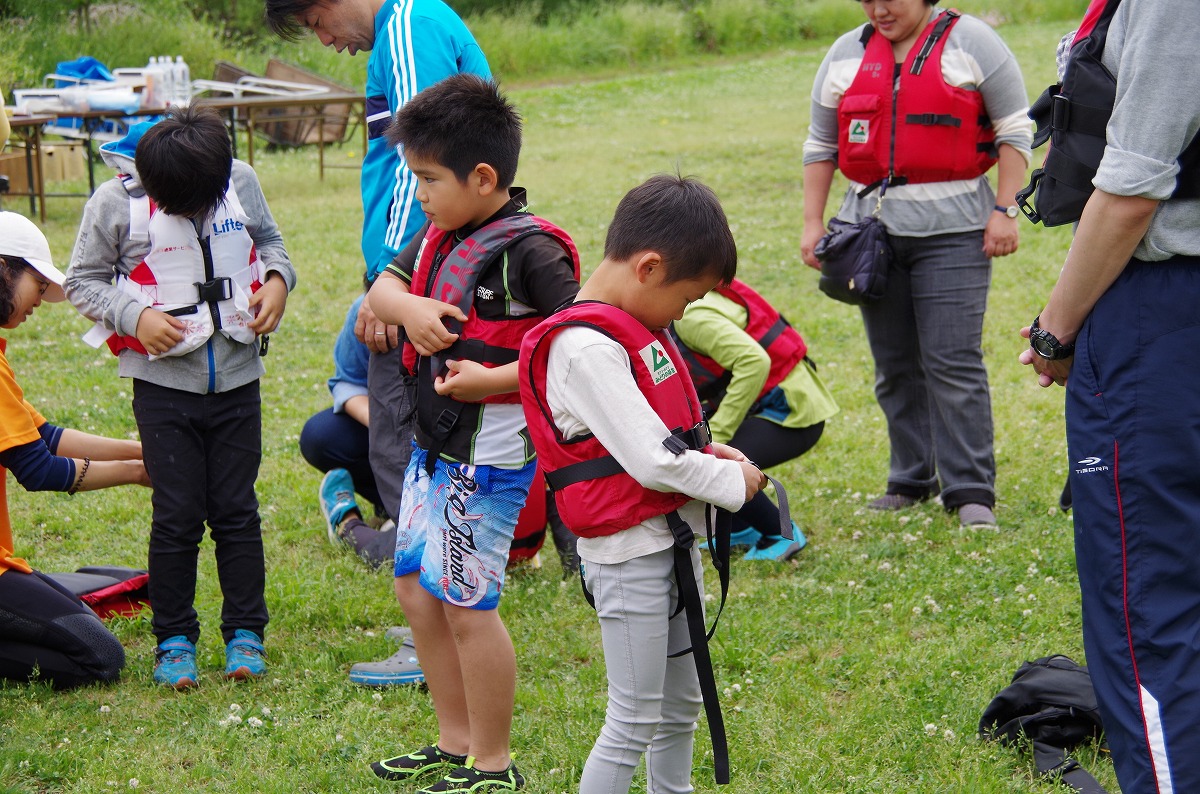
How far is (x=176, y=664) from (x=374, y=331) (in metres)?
1.20

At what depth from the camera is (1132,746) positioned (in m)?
2.58

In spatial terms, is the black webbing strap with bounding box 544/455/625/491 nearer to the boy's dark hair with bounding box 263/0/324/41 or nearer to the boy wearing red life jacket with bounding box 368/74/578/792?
the boy wearing red life jacket with bounding box 368/74/578/792

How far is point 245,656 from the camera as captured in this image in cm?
385

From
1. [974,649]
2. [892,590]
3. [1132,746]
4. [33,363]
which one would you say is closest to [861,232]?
[892,590]

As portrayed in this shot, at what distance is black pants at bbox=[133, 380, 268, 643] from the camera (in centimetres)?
375

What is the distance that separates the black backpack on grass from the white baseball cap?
119 inches

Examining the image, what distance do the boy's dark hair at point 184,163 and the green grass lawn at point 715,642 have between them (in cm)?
146

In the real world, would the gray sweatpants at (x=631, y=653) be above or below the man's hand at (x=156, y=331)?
below

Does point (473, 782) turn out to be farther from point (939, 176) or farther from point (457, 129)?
point (939, 176)

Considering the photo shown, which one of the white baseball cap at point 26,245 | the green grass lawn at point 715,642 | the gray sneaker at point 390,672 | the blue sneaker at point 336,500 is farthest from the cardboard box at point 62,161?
the gray sneaker at point 390,672

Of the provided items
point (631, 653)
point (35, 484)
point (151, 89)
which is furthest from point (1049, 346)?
point (151, 89)

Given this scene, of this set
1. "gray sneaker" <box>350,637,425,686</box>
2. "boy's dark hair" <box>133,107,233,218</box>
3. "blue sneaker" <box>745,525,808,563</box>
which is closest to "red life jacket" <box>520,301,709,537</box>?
"gray sneaker" <box>350,637,425,686</box>

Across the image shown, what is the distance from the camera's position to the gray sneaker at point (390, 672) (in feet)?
12.4

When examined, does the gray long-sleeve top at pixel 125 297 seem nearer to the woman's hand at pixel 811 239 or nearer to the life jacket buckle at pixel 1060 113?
the woman's hand at pixel 811 239
